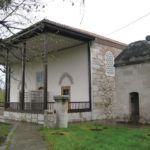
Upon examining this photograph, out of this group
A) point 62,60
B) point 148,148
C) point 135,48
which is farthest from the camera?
point 62,60

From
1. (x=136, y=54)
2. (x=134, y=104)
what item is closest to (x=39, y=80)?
(x=134, y=104)

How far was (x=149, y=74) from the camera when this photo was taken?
13.2 metres

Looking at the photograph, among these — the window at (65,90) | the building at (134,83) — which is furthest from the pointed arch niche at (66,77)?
the building at (134,83)

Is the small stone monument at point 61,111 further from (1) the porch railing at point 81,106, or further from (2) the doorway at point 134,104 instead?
(1) the porch railing at point 81,106

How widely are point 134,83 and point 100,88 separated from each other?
348cm

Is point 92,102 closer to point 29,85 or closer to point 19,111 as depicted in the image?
point 19,111

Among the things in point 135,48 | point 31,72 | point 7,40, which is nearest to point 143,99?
point 135,48

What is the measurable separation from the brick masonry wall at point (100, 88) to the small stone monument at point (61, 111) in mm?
4665

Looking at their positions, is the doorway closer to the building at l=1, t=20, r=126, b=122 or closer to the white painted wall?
the building at l=1, t=20, r=126, b=122

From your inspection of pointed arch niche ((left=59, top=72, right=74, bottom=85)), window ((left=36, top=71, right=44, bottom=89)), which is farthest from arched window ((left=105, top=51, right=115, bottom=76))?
window ((left=36, top=71, right=44, bottom=89))

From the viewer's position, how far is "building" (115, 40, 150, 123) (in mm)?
13219

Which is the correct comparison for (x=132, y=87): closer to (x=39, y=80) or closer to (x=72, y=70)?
(x=72, y=70)

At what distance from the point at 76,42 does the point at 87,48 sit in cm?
81

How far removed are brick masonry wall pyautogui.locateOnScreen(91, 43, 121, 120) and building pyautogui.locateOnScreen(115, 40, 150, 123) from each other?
219cm
